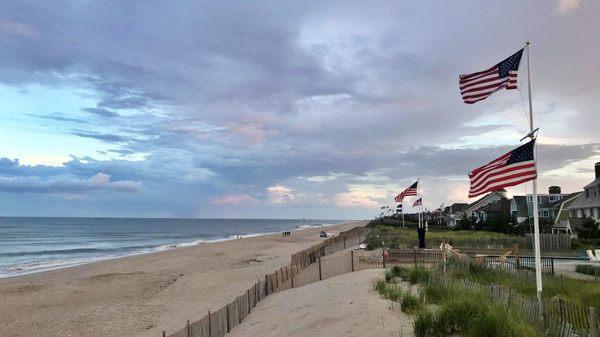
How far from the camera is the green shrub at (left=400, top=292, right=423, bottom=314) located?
11.8m

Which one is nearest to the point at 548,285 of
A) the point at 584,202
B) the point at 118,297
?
the point at 118,297

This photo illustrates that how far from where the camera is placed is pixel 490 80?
12188 millimetres

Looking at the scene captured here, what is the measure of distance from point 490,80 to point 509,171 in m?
2.53

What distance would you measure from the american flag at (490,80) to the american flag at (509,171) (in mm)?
1743

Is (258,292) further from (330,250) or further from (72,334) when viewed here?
(330,250)

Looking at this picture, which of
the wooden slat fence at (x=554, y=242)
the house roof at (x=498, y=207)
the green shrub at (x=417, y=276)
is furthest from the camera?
the house roof at (x=498, y=207)

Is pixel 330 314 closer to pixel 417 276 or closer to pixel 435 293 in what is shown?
pixel 435 293

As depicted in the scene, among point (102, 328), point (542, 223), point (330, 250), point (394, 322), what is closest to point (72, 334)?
point (102, 328)

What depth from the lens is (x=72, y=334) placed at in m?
18.2

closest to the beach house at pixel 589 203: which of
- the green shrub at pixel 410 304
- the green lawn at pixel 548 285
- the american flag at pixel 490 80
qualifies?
the green lawn at pixel 548 285

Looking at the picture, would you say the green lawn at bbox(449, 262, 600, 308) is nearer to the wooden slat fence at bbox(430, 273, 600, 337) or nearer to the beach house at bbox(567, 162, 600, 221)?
the wooden slat fence at bbox(430, 273, 600, 337)

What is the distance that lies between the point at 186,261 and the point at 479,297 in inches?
1500

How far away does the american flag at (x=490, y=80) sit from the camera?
462 inches

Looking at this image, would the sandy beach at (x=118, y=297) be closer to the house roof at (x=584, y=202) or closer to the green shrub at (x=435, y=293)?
the green shrub at (x=435, y=293)
